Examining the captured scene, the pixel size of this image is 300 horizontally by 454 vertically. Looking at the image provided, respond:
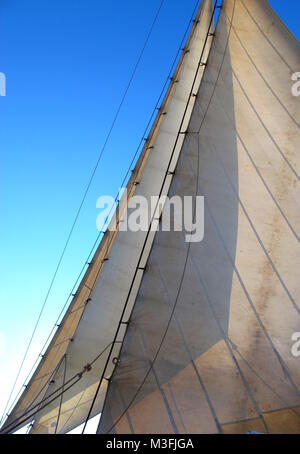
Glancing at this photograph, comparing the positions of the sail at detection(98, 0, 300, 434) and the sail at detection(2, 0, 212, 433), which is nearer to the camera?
the sail at detection(98, 0, 300, 434)

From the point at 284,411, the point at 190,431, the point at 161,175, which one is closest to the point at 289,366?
the point at 284,411

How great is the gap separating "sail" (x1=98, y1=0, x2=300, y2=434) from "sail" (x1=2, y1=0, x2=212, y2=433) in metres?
1.02

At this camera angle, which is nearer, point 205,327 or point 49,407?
point 205,327

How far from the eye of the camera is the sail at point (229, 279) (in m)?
9.52

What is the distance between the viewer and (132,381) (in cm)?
948

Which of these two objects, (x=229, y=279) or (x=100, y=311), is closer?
(x=229, y=279)

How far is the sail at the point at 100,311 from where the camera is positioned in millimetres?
12039

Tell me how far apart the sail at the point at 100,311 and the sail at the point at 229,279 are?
102 cm

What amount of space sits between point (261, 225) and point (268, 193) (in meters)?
0.98

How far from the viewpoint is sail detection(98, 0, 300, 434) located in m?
9.52

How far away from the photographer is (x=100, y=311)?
1273 cm

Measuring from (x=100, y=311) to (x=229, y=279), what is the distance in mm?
3948

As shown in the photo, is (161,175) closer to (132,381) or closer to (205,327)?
(205,327)

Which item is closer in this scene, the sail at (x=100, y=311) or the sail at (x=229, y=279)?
the sail at (x=229, y=279)
